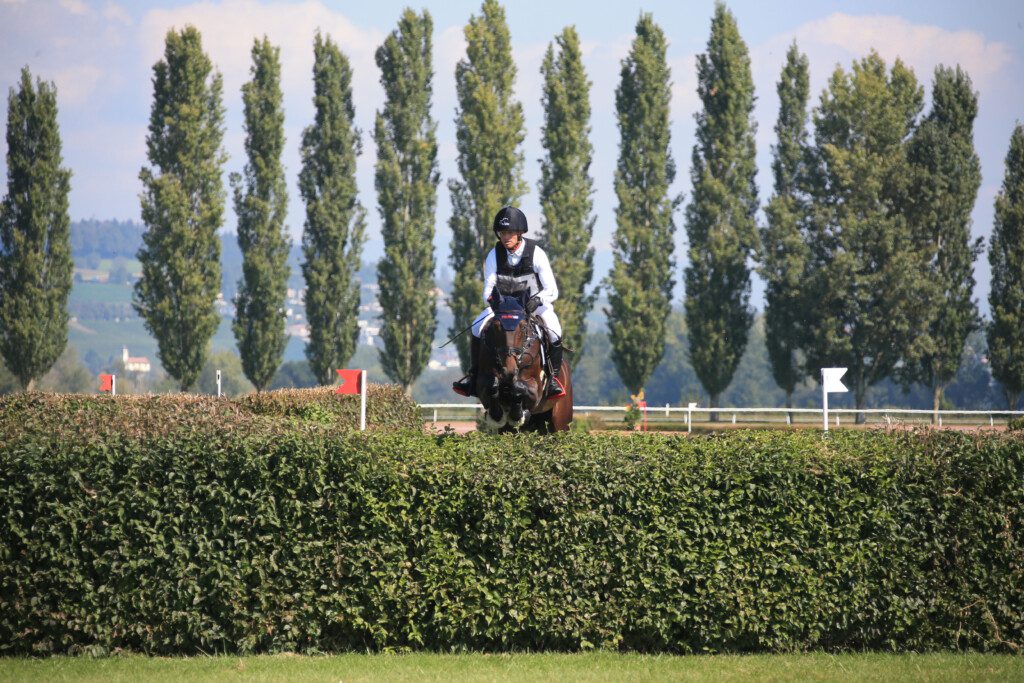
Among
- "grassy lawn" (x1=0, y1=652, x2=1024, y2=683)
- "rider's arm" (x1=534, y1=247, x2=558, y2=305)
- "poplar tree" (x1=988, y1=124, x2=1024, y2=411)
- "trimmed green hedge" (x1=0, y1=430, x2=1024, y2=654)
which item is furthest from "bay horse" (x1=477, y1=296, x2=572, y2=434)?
"poplar tree" (x1=988, y1=124, x2=1024, y2=411)

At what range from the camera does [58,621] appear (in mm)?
8203

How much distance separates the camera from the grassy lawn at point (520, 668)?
24.9 feet

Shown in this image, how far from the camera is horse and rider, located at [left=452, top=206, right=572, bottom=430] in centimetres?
1005

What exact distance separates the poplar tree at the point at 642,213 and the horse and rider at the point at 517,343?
34.3 metres

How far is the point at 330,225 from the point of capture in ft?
154

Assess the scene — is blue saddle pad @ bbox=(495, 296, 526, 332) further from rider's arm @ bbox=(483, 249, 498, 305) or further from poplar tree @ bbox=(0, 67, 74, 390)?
poplar tree @ bbox=(0, 67, 74, 390)

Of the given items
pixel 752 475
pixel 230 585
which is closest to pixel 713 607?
pixel 752 475

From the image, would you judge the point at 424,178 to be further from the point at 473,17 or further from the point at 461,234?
the point at 473,17

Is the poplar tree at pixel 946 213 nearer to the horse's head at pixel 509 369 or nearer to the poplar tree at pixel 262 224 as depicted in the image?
the poplar tree at pixel 262 224

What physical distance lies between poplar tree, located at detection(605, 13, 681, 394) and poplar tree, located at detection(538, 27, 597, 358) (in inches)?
54.6

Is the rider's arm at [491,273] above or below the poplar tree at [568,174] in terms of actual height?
below

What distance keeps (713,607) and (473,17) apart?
40161mm

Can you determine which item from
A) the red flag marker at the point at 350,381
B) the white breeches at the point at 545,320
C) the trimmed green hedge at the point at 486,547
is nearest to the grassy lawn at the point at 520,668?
the trimmed green hedge at the point at 486,547

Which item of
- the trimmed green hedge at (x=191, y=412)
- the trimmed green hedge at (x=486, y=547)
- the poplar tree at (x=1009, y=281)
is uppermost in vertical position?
the poplar tree at (x=1009, y=281)
